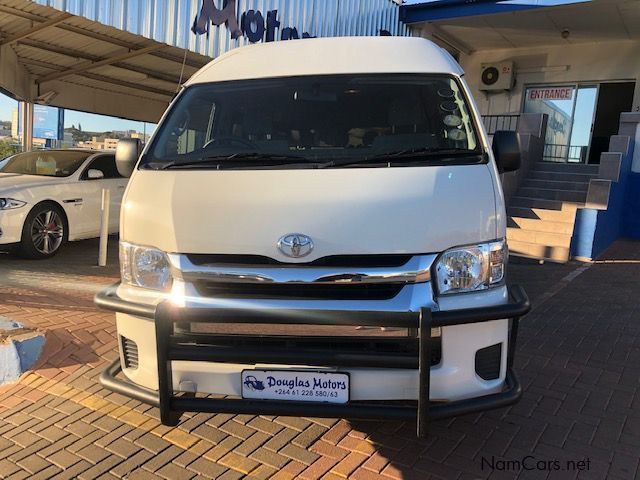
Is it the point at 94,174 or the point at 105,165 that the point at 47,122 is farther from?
the point at 94,174

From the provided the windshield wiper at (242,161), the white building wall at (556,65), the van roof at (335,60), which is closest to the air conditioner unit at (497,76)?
the white building wall at (556,65)

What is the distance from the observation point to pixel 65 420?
3.33m

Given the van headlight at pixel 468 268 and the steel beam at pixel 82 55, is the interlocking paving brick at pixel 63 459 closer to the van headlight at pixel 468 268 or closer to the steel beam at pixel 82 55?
the van headlight at pixel 468 268

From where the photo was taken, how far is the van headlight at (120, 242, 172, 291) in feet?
8.61

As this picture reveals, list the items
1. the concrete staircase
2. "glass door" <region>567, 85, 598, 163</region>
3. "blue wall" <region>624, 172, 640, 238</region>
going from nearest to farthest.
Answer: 1. the concrete staircase
2. "blue wall" <region>624, 172, 640, 238</region>
3. "glass door" <region>567, 85, 598, 163</region>

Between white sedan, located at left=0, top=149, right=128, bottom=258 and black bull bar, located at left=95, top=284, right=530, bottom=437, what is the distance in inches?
212

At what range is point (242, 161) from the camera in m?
2.98

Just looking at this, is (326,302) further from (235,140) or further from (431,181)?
(235,140)

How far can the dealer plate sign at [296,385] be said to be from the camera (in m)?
2.39

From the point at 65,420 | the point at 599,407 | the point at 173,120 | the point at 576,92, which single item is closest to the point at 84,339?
the point at 65,420

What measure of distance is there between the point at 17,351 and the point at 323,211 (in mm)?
2775

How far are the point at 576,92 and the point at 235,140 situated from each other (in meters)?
13.5

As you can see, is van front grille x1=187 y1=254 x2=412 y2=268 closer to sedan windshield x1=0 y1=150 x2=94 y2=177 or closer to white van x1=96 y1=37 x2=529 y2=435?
white van x1=96 y1=37 x2=529 y2=435

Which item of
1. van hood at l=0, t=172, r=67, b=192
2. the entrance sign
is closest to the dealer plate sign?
van hood at l=0, t=172, r=67, b=192
